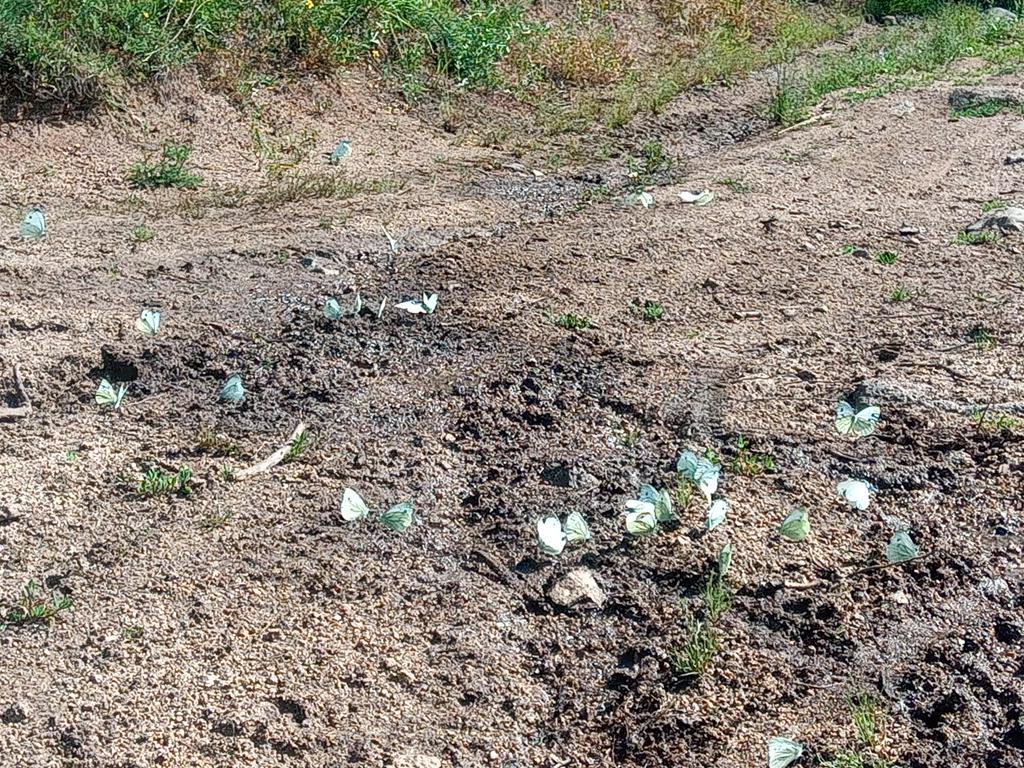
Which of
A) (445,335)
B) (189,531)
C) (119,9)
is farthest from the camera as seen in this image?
(119,9)

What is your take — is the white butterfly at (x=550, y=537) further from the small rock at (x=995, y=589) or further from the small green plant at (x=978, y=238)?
the small green plant at (x=978, y=238)

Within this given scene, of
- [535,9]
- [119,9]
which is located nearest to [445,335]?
[119,9]

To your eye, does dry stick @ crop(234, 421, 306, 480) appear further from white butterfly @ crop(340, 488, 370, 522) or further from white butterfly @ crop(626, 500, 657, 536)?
white butterfly @ crop(626, 500, 657, 536)

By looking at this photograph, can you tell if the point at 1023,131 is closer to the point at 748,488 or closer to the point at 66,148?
the point at 748,488

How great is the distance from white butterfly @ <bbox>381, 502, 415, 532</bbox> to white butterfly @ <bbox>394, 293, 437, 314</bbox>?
115 centimetres

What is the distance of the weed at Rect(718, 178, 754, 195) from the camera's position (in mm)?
5148

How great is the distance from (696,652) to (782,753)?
1.02 ft

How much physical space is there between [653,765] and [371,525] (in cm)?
95

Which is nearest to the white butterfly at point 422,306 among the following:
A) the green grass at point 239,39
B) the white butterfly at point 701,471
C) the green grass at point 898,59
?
the white butterfly at point 701,471

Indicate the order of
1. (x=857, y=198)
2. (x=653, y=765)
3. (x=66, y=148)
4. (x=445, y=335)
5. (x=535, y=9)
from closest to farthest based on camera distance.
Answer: (x=653, y=765), (x=445, y=335), (x=857, y=198), (x=66, y=148), (x=535, y=9)

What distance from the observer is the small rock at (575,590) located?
2.83m

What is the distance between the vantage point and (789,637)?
2.71 metres

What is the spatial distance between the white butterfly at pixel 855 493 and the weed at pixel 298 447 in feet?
4.51

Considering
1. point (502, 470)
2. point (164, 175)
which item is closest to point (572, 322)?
point (502, 470)
